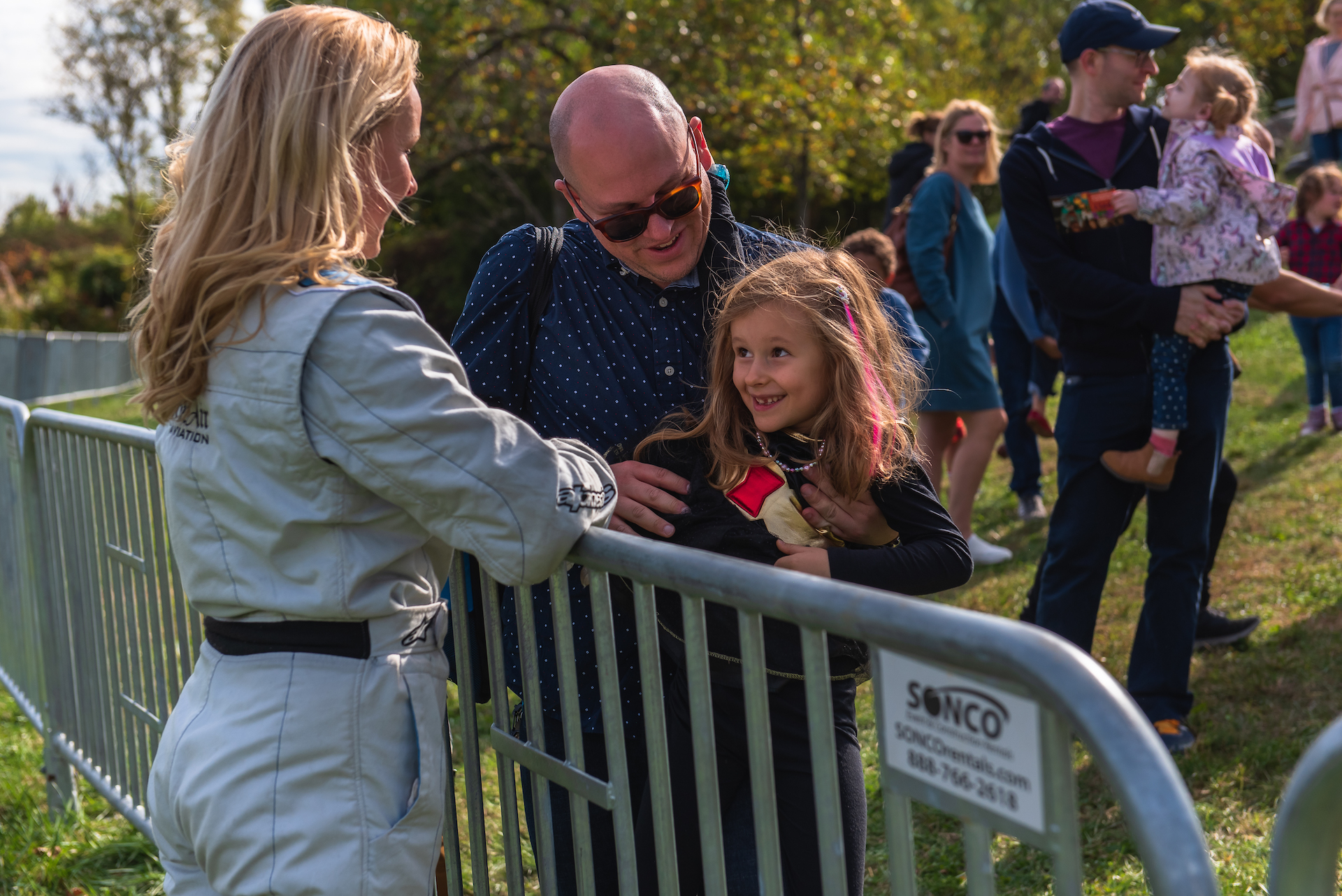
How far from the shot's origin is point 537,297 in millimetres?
2246

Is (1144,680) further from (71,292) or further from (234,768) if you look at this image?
(71,292)

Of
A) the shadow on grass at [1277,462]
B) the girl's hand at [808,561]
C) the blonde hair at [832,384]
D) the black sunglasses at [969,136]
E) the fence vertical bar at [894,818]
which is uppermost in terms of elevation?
the black sunglasses at [969,136]

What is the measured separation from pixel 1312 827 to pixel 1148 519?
3.00 m

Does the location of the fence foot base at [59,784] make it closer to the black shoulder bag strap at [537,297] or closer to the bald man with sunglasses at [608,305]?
the bald man with sunglasses at [608,305]

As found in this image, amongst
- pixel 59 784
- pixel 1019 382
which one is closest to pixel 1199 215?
pixel 1019 382

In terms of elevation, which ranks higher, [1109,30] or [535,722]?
[1109,30]

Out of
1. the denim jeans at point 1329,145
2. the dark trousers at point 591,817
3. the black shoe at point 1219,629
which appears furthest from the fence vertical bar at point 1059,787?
the denim jeans at point 1329,145

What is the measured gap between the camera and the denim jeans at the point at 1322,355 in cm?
769

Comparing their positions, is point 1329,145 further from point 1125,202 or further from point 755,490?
point 755,490

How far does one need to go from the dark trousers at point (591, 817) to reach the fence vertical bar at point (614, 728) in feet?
0.94

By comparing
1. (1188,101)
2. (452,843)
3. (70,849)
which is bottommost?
(70,849)

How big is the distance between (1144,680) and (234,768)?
304 centimetres

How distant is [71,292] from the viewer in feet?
85.6

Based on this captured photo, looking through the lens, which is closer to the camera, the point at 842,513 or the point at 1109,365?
the point at 842,513
